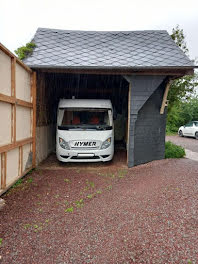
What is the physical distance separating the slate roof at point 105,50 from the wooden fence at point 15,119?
0.80 meters

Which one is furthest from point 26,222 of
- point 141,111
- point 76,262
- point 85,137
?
point 141,111

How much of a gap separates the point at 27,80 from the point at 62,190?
307 centimetres

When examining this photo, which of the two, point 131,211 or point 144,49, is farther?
point 144,49

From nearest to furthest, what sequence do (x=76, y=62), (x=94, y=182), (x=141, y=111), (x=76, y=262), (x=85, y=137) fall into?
(x=76, y=262) → (x=94, y=182) → (x=76, y=62) → (x=85, y=137) → (x=141, y=111)

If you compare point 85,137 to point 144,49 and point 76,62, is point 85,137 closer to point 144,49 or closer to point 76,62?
point 76,62

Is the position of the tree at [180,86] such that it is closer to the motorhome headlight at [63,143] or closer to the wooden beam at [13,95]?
the motorhome headlight at [63,143]

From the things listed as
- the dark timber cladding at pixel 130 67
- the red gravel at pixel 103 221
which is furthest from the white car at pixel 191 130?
the red gravel at pixel 103 221

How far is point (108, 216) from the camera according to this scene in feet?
10.5

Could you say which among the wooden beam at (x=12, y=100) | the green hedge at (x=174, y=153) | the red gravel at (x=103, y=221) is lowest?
the red gravel at (x=103, y=221)

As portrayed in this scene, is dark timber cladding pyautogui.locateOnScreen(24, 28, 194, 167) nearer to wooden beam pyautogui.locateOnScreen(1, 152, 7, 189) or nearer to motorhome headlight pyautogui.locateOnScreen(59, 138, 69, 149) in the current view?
motorhome headlight pyautogui.locateOnScreen(59, 138, 69, 149)

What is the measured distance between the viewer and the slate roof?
18.1ft

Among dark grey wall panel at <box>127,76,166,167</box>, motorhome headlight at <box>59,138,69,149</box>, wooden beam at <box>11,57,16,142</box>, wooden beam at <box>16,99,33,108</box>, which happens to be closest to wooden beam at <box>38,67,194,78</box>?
dark grey wall panel at <box>127,76,166,167</box>

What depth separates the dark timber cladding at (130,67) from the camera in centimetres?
559

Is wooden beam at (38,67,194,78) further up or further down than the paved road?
further up
